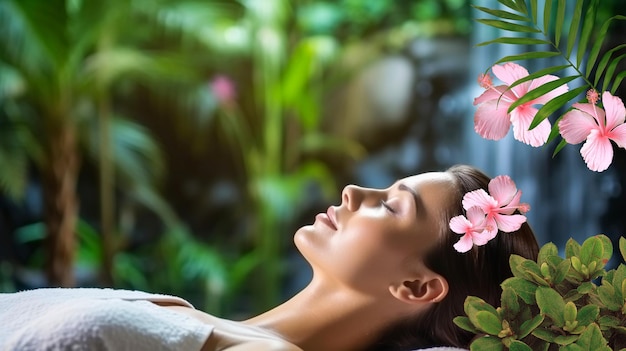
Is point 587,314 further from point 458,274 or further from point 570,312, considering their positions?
point 458,274

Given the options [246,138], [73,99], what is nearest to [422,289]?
[73,99]

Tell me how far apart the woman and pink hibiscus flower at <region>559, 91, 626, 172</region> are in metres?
0.36

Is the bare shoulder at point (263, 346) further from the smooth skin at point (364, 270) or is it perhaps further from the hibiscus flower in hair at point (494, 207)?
the hibiscus flower in hair at point (494, 207)

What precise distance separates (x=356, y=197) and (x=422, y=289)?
168mm

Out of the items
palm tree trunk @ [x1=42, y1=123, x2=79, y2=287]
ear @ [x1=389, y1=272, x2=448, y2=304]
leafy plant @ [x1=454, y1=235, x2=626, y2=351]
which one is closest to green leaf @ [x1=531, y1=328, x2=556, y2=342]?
leafy plant @ [x1=454, y1=235, x2=626, y2=351]

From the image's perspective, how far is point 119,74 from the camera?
12.5ft

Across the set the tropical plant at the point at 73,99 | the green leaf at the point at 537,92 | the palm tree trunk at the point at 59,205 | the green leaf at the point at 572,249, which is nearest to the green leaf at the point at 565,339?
the green leaf at the point at 572,249

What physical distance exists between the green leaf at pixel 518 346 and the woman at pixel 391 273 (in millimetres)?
346

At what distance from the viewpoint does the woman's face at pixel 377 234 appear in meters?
1.20

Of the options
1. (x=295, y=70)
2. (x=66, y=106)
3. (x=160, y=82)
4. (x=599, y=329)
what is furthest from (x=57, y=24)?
(x=599, y=329)

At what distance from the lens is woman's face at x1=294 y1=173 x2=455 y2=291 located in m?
1.20

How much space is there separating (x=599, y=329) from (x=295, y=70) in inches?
121

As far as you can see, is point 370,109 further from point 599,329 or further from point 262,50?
point 599,329

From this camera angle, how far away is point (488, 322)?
2.82 feet
